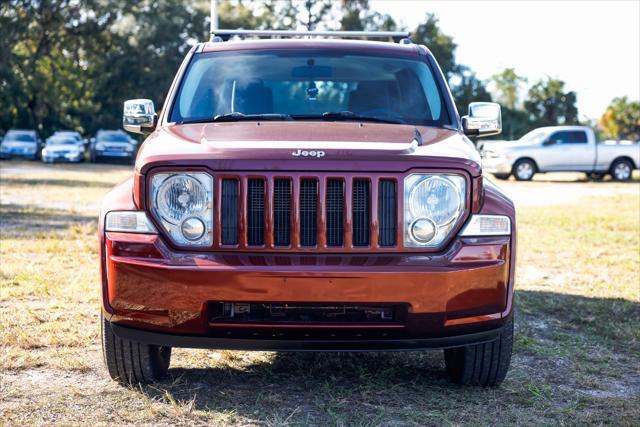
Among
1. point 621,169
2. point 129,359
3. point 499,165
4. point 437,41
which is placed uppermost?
point 437,41

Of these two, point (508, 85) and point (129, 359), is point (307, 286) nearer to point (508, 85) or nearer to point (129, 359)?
point (129, 359)

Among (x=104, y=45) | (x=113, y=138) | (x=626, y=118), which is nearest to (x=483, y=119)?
(x=113, y=138)

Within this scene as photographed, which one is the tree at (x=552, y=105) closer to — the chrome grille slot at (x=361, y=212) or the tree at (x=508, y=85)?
the tree at (x=508, y=85)

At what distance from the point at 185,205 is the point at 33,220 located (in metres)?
9.65

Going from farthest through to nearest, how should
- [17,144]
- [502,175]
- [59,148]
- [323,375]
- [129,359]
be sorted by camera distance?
[17,144], [59,148], [502,175], [323,375], [129,359]

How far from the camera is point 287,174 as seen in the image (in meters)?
4.05

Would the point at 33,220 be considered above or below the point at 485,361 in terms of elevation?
below

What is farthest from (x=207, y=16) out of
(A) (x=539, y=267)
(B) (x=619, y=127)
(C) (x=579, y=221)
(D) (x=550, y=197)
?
(A) (x=539, y=267)

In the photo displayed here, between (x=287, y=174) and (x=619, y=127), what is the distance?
68127 millimetres

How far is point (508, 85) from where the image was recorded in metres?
70.2

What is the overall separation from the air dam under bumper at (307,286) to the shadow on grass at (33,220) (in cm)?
711

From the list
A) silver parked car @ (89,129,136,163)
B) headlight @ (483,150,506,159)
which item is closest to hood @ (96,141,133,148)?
silver parked car @ (89,129,136,163)

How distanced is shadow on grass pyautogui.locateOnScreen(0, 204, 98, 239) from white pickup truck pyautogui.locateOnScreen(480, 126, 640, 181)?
16.5 metres

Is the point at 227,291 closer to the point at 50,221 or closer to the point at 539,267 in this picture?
the point at 539,267
